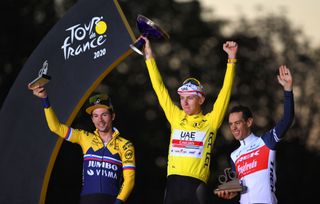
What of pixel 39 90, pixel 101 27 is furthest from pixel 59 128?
pixel 101 27

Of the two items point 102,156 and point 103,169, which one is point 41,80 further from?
point 103,169

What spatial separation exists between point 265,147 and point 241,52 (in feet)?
64.4

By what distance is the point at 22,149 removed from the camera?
8.79 meters

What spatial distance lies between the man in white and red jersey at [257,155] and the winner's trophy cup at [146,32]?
1.17m

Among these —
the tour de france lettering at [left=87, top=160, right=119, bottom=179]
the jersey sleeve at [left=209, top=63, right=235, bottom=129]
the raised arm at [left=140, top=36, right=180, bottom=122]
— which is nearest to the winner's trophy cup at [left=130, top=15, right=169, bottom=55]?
the raised arm at [left=140, top=36, right=180, bottom=122]

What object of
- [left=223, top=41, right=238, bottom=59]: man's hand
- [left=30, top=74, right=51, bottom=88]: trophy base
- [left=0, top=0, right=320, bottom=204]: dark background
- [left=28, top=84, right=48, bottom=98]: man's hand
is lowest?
[left=28, top=84, right=48, bottom=98]: man's hand

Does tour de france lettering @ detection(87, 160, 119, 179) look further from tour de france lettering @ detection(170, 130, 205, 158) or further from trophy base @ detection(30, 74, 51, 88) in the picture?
trophy base @ detection(30, 74, 51, 88)

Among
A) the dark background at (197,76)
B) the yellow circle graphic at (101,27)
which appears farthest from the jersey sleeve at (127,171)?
the dark background at (197,76)

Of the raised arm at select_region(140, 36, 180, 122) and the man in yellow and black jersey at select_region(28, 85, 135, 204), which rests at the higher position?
the raised arm at select_region(140, 36, 180, 122)

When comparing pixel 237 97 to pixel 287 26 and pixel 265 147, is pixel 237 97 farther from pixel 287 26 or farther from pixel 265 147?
pixel 265 147

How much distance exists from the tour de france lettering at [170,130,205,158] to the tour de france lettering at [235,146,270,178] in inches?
17.0

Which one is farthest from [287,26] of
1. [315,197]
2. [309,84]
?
[315,197]

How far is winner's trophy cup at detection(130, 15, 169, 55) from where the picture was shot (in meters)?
8.05

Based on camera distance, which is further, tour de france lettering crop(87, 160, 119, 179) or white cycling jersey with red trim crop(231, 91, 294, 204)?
tour de france lettering crop(87, 160, 119, 179)
